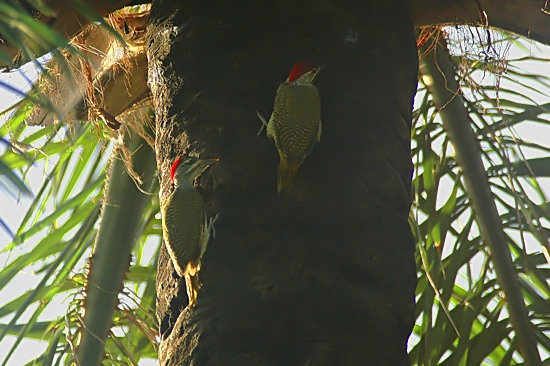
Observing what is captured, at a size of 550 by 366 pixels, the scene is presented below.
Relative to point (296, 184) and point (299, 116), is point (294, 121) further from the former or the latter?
point (296, 184)

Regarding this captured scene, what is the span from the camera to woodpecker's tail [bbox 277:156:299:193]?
1.36 metres

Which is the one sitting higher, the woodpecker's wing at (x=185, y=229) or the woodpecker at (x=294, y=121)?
the woodpecker at (x=294, y=121)

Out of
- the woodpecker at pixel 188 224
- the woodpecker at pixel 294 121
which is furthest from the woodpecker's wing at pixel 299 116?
the woodpecker at pixel 188 224

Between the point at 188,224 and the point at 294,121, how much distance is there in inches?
9.2

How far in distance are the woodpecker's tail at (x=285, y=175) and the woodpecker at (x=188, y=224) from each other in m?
0.11

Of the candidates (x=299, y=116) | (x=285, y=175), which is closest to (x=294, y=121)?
(x=299, y=116)

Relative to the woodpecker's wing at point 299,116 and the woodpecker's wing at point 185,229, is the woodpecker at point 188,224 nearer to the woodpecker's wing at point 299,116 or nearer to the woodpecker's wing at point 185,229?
the woodpecker's wing at point 185,229

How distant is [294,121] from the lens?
1.44 metres

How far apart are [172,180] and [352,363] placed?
0.43m

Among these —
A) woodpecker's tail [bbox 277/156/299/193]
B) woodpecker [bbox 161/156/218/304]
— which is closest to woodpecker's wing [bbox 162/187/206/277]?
woodpecker [bbox 161/156/218/304]

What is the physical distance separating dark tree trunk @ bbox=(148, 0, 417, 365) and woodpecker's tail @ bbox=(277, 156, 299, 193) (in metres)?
0.01

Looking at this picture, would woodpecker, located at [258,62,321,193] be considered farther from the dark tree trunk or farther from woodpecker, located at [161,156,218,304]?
woodpecker, located at [161,156,218,304]

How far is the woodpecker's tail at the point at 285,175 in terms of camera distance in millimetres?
1363

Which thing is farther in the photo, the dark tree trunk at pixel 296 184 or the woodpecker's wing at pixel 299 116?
the woodpecker's wing at pixel 299 116
